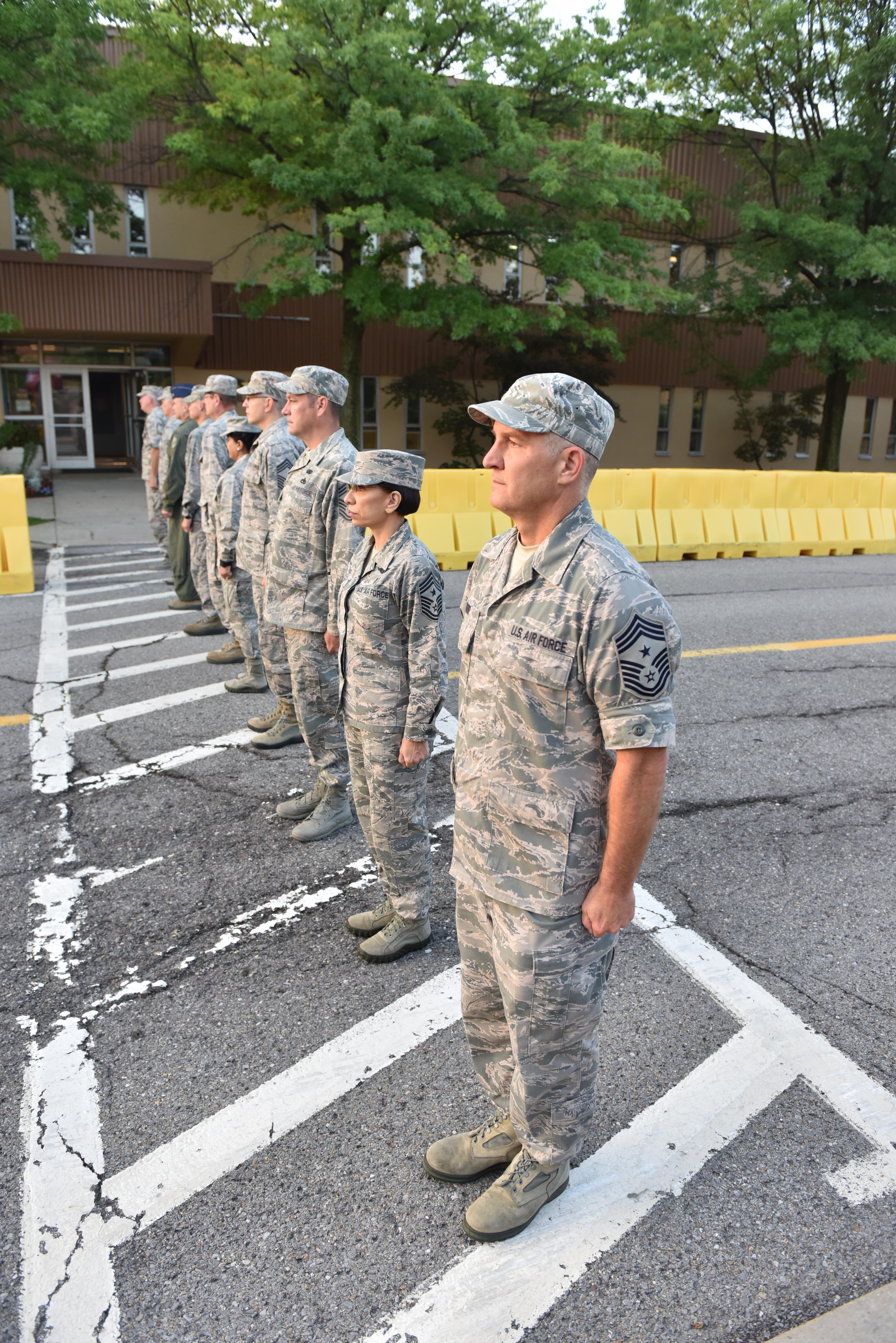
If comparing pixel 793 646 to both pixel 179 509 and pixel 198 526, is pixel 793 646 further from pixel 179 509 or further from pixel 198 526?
pixel 179 509

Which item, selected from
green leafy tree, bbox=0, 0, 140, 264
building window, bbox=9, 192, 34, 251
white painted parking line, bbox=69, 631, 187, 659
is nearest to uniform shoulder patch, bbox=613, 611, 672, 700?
white painted parking line, bbox=69, 631, 187, 659

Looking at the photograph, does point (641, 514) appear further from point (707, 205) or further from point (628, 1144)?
point (707, 205)

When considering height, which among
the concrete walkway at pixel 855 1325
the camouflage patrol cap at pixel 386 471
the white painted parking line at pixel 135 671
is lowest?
the concrete walkway at pixel 855 1325

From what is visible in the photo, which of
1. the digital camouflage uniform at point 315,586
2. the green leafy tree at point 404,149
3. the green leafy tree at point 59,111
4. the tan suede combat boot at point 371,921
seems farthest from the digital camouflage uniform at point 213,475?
the green leafy tree at point 59,111

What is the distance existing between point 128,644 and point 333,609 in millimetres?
4387

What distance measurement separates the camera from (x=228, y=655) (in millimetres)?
7695

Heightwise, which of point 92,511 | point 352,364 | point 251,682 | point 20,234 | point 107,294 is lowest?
point 251,682

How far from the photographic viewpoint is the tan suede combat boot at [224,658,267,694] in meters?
6.93

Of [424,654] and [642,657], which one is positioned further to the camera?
[424,654]

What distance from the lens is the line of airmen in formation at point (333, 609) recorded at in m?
3.66

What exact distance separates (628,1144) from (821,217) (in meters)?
24.0

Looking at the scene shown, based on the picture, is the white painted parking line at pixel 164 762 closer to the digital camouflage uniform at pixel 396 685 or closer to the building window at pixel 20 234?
the digital camouflage uniform at pixel 396 685

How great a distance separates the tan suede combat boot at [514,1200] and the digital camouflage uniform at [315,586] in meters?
2.52

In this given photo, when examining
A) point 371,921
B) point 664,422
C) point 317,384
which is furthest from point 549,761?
point 664,422
